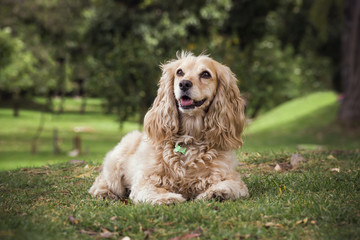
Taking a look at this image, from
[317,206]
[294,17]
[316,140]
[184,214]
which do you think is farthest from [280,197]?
[294,17]

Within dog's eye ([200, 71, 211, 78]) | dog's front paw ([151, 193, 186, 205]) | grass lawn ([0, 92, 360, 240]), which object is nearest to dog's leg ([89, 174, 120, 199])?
grass lawn ([0, 92, 360, 240])

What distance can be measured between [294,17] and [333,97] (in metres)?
5.80

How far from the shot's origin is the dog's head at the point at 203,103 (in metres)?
5.57

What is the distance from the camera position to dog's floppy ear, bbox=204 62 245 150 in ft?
18.8

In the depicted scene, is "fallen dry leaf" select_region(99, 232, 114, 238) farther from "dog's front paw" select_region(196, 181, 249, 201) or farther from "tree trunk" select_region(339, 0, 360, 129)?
"tree trunk" select_region(339, 0, 360, 129)

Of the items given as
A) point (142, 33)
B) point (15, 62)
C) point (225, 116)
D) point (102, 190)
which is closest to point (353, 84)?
point (142, 33)

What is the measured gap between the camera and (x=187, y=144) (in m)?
5.73

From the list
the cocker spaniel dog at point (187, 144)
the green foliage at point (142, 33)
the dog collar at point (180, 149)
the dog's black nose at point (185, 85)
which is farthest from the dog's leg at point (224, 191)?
the green foliage at point (142, 33)

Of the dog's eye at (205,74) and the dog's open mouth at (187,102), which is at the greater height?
the dog's eye at (205,74)

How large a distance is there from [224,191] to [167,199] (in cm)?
69

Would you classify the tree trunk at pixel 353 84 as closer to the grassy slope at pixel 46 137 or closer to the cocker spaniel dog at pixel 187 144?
the grassy slope at pixel 46 137

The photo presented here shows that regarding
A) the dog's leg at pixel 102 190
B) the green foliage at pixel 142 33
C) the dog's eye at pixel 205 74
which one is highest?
the green foliage at pixel 142 33

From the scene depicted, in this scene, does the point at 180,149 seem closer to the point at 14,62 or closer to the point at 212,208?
the point at 212,208

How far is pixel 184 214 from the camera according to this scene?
457cm
